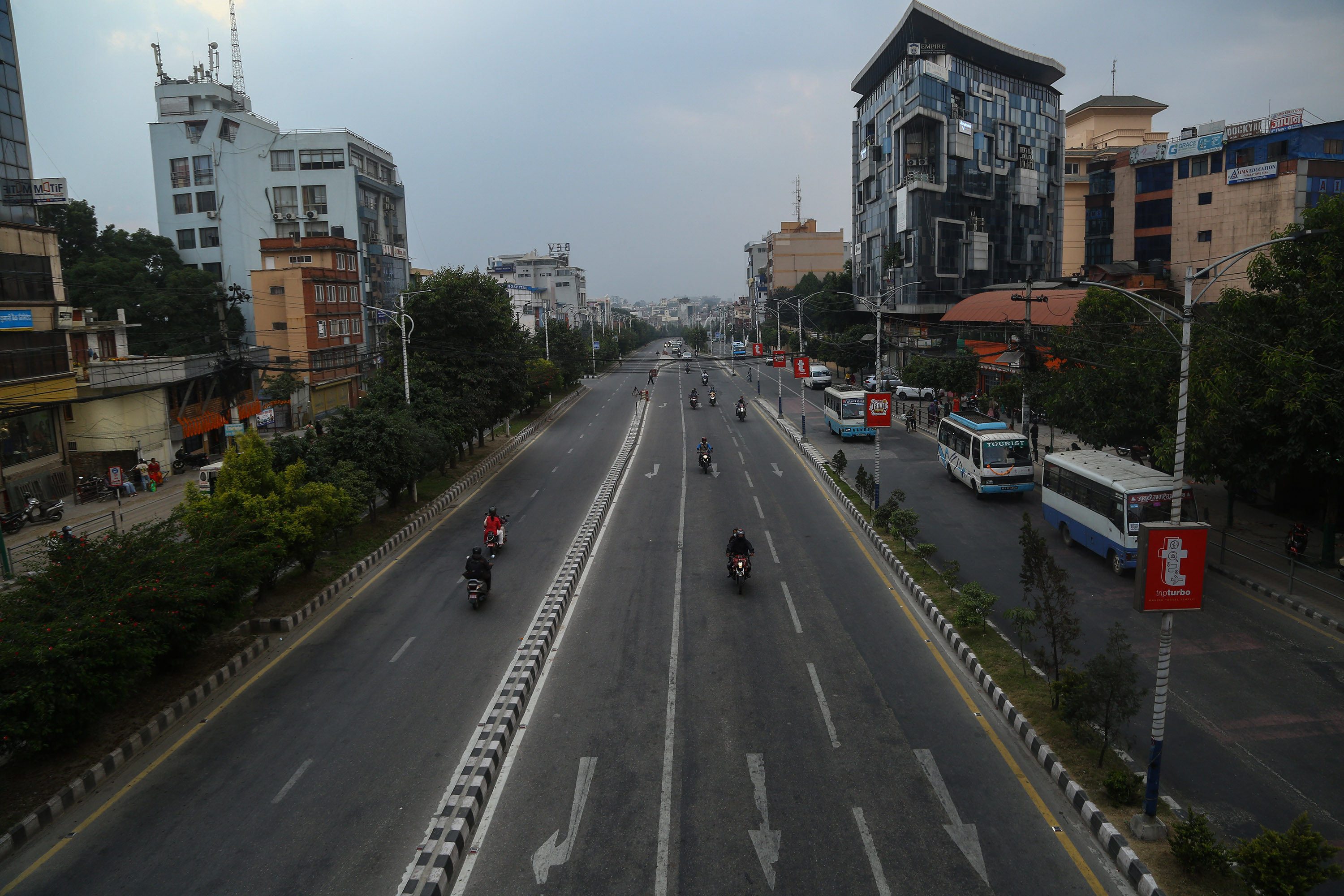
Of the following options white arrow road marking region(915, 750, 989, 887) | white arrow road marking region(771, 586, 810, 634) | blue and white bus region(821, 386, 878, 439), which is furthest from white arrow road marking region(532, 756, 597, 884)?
blue and white bus region(821, 386, 878, 439)

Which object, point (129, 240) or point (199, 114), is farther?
point (199, 114)

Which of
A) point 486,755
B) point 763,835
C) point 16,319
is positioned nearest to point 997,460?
point 763,835

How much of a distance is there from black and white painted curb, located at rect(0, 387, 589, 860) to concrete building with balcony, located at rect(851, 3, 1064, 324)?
52.1 metres

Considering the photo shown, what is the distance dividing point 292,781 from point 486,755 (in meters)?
2.73

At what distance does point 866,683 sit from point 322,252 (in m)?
52.7

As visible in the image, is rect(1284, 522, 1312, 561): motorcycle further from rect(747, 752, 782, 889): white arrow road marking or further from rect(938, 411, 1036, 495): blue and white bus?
rect(747, 752, 782, 889): white arrow road marking

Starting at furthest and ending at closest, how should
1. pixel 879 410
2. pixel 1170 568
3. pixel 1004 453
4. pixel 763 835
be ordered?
pixel 1004 453 → pixel 879 410 → pixel 763 835 → pixel 1170 568

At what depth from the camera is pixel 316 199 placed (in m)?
69.3

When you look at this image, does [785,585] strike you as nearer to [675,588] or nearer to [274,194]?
[675,588]

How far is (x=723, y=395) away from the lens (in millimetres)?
71125

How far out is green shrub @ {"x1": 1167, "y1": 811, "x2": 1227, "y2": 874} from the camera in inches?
321

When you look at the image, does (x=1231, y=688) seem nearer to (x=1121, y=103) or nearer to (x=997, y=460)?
(x=997, y=460)

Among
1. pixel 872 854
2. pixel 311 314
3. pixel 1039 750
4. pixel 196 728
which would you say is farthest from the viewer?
pixel 311 314

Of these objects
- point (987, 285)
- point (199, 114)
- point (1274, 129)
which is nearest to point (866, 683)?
point (1274, 129)
